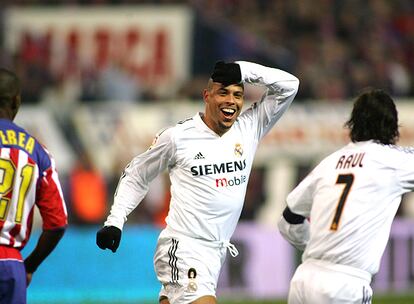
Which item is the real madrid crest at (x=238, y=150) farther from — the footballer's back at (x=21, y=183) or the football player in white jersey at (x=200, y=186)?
the footballer's back at (x=21, y=183)

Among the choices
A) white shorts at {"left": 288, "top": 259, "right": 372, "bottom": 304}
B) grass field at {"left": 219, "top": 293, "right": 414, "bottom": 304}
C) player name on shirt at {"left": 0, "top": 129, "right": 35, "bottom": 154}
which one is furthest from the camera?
grass field at {"left": 219, "top": 293, "right": 414, "bottom": 304}

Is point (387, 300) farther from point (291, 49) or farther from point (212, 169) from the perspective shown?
point (212, 169)

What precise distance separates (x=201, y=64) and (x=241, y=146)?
376 inches

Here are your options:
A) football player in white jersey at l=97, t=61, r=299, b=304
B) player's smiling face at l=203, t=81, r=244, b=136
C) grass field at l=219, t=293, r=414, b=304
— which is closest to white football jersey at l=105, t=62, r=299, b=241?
football player in white jersey at l=97, t=61, r=299, b=304

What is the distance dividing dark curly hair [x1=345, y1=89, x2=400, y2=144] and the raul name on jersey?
1.04 metres

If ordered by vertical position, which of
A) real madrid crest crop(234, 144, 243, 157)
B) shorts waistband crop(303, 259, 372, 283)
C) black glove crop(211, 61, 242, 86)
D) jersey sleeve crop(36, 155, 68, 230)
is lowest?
shorts waistband crop(303, 259, 372, 283)

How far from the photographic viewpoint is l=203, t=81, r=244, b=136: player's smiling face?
7.24 meters

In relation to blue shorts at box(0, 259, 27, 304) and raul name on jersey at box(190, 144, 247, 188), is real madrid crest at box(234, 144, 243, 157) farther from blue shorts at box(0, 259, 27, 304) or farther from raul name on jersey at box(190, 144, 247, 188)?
blue shorts at box(0, 259, 27, 304)

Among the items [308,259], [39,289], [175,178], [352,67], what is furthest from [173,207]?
[352,67]

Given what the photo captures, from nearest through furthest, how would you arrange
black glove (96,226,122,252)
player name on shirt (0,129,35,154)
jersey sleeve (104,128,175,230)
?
player name on shirt (0,129,35,154)
black glove (96,226,122,252)
jersey sleeve (104,128,175,230)

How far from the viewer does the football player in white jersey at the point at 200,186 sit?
23.2 feet

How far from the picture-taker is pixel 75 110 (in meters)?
16.2

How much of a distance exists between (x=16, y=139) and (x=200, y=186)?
1.40 meters

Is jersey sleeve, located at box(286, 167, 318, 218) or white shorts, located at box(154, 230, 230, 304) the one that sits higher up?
jersey sleeve, located at box(286, 167, 318, 218)
